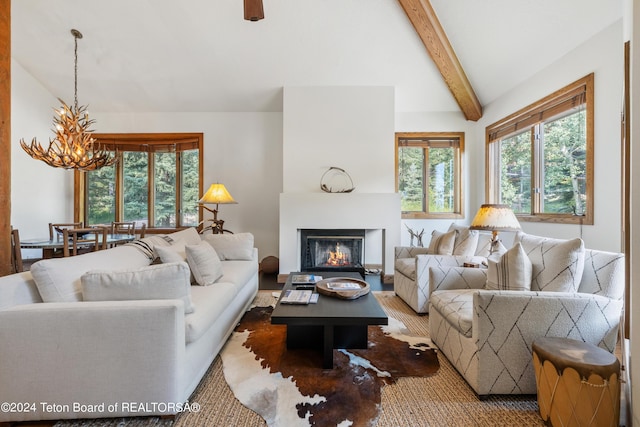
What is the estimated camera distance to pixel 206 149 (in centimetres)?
523

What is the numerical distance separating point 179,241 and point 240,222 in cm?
222

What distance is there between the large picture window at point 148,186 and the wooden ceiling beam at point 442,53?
396 centimetres

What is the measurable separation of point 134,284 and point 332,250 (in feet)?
10.7

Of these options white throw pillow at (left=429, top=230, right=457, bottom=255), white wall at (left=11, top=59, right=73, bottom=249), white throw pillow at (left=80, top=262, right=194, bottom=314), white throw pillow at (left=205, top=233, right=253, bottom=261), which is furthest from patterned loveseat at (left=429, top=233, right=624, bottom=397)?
white wall at (left=11, top=59, right=73, bottom=249)

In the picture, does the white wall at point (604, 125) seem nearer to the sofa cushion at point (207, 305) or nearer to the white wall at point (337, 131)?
the white wall at point (337, 131)

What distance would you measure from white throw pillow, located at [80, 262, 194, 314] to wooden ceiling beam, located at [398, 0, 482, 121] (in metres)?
3.78

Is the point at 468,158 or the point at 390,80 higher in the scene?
the point at 390,80

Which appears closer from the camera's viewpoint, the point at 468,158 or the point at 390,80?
the point at 390,80

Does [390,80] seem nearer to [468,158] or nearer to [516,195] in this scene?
[468,158]

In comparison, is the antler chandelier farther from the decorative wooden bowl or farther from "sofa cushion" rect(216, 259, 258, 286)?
the decorative wooden bowl

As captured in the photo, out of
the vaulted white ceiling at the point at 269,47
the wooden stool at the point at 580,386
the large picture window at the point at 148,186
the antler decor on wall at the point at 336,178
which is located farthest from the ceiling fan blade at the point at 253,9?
the large picture window at the point at 148,186

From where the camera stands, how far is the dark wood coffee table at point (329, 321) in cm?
180

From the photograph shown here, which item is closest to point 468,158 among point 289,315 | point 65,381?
point 289,315

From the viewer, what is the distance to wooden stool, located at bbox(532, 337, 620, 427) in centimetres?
131
